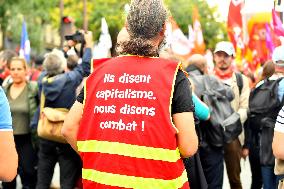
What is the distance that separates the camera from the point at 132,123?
312 cm

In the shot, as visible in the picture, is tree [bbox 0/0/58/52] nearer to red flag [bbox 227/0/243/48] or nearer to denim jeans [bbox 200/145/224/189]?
red flag [bbox 227/0/243/48]

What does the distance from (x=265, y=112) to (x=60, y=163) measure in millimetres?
2346

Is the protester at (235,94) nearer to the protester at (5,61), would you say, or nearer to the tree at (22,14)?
the protester at (5,61)

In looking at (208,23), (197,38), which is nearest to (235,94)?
(197,38)

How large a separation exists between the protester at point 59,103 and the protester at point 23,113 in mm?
523

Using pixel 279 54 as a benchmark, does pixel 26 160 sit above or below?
below

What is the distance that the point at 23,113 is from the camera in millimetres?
8047

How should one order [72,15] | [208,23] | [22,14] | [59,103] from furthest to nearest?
[208,23] < [72,15] < [22,14] < [59,103]

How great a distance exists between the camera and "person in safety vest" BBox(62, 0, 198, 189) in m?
3.09

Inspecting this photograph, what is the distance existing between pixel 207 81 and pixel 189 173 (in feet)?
6.71

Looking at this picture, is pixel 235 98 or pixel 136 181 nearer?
pixel 136 181

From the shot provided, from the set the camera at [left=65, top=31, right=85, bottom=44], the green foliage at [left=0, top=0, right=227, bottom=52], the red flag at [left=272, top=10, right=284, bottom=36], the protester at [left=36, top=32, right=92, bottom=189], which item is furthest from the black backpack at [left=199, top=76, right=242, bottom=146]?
the green foliage at [left=0, top=0, right=227, bottom=52]

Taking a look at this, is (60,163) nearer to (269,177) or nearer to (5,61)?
(5,61)

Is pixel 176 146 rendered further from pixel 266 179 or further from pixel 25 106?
pixel 25 106
